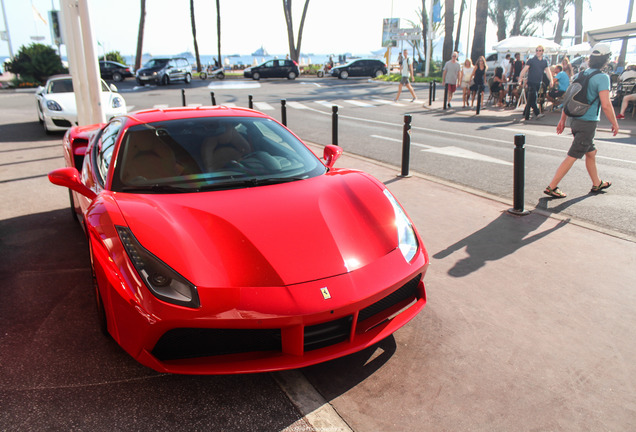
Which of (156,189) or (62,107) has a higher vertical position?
(62,107)

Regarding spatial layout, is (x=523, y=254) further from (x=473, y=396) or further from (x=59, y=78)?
(x=59, y=78)

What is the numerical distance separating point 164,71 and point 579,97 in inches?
1159

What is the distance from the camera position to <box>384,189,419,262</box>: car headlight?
2867 millimetres

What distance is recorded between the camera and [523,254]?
4410 mm

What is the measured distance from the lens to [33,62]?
102 feet

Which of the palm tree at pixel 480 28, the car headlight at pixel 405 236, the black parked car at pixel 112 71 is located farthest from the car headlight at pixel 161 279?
the black parked car at pixel 112 71

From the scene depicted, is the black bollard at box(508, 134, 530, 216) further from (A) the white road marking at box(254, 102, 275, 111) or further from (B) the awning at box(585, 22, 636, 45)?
(B) the awning at box(585, 22, 636, 45)

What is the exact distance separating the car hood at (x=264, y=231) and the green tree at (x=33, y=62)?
3369 centimetres

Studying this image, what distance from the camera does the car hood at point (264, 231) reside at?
97.1 inches

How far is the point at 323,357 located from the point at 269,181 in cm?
138

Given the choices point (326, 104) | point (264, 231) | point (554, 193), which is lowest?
point (554, 193)

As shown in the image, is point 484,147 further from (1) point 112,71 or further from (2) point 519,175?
(1) point 112,71

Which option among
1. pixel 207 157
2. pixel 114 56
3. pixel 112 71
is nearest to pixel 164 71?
pixel 112 71

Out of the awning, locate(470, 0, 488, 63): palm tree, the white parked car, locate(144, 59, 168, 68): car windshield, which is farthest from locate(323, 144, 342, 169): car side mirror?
locate(144, 59, 168, 68): car windshield
